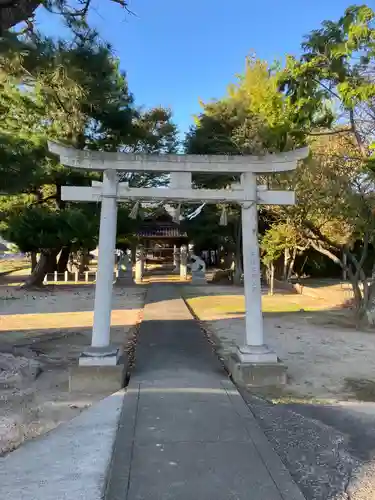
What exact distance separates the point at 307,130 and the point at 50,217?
1170 centimetres

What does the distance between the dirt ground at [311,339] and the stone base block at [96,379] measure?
2.15m

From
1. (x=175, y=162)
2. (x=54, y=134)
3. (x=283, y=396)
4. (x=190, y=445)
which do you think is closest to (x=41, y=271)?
(x=54, y=134)

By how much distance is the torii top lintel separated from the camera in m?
6.25

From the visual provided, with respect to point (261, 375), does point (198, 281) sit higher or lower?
higher

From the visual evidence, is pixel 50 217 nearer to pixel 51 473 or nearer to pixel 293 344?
pixel 293 344

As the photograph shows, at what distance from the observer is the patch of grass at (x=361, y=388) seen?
19.1 feet

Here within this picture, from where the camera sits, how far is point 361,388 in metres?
6.30

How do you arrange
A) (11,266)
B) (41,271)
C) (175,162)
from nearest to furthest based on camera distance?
(175,162) → (41,271) → (11,266)

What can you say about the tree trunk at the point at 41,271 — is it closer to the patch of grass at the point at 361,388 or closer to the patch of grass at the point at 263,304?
the patch of grass at the point at 263,304

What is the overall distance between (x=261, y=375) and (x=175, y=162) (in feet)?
10.1

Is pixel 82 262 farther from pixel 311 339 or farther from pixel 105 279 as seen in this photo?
pixel 105 279

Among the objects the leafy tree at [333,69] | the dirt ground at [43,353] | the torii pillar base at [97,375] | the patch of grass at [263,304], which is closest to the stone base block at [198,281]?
the patch of grass at [263,304]

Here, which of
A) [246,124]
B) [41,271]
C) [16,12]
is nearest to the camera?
[16,12]

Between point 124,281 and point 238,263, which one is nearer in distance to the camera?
point 238,263
